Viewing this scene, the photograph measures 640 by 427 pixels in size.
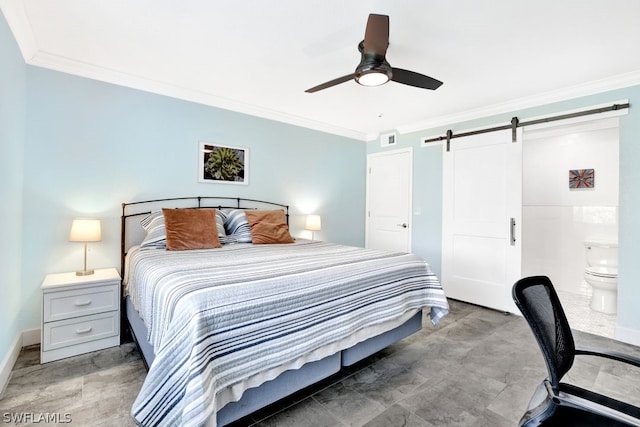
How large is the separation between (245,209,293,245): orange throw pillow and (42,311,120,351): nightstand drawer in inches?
55.1

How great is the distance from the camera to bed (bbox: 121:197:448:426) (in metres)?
1.31

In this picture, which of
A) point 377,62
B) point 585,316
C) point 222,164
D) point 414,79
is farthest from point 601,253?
point 222,164

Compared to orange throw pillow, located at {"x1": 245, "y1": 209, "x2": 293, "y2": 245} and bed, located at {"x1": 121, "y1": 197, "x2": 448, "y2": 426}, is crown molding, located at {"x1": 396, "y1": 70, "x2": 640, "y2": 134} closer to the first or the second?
bed, located at {"x1": 121, "y1": 197, "x2": 448, "y2": 426}

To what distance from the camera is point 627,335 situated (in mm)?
2836

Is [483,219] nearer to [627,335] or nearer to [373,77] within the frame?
[627,335]

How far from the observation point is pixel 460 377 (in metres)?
2.20

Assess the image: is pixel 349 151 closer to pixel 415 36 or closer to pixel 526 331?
pixel 415 36

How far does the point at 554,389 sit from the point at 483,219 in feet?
9.81

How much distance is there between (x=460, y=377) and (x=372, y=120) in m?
3.37

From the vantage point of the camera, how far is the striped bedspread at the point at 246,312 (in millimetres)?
1299

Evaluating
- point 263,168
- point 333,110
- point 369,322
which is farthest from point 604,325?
point 263,168

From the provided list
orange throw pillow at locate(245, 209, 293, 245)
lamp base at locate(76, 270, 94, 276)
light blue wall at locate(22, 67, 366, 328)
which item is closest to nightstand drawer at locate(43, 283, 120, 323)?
lamp base at locate(76, 270, 94, 276)

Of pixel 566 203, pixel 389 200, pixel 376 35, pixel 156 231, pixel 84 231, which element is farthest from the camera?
pixel 389 200

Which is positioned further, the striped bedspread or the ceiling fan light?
the ceiling fan light
